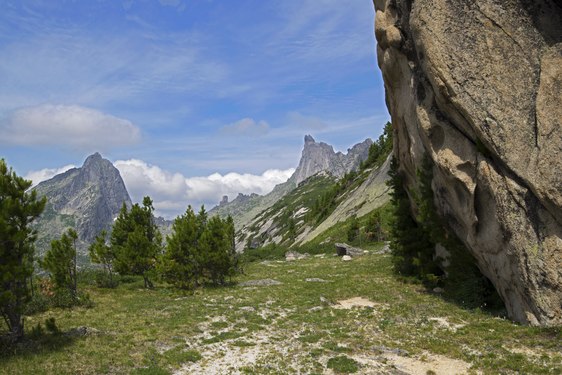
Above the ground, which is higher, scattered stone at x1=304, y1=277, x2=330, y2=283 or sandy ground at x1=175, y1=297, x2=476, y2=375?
sandy ground at x1=175, y1=297, x2=476, y2=375

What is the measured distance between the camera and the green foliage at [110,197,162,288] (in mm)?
47406

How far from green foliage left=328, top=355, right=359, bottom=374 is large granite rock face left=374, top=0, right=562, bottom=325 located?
35.5 feet

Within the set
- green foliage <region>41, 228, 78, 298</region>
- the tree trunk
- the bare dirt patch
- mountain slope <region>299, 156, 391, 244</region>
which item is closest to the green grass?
the bare dirt patch

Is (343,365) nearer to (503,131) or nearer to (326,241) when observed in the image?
(503,131)

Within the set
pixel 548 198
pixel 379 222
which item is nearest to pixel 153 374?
pixel 548 198

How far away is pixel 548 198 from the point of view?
2005 cm

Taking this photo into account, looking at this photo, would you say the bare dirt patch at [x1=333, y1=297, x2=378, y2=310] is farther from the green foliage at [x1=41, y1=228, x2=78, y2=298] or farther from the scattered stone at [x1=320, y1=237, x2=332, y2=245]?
the scattered stone at [x1=320, y1=237, x2=332, y2=245]

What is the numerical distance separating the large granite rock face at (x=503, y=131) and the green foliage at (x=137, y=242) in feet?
116

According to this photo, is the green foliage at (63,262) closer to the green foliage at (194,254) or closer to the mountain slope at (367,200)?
→ the green foliage at (194,254)

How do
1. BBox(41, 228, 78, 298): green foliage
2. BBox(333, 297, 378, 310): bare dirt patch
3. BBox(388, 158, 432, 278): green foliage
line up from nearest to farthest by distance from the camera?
BBox(333, 297, 378, 310): bare dirt patch < BBox(41, 228, 78, 298): green foliage < BBox(388, 158, 432, 278): green foliage

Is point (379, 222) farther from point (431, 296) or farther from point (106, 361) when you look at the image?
point (106, 361)

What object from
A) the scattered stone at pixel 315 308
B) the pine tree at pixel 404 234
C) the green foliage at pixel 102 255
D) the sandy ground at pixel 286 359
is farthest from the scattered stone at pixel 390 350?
the green foliage at pixel 102 255

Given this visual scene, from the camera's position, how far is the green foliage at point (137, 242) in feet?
156

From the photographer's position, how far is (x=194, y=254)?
4481 centimetres
